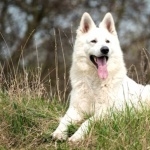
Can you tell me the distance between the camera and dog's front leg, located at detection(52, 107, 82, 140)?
17.7 feet

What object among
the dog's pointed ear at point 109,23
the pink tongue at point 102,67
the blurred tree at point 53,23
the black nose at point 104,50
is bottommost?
the blurred tree at point 53,23

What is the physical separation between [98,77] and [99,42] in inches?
17.5

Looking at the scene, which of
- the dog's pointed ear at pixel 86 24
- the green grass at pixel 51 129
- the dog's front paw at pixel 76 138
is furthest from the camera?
the dog's pointed ear at pixel 86 24

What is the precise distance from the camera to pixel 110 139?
4.95 m

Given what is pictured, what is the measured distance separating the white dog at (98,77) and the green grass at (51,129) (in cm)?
29

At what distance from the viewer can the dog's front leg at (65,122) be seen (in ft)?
17.7

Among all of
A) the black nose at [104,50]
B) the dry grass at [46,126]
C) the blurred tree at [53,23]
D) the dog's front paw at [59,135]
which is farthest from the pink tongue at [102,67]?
the blurred tree at [53,23]

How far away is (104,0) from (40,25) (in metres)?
2.39

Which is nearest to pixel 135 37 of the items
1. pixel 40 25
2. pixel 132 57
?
pixel 132 57

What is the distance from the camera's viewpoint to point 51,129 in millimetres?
5672

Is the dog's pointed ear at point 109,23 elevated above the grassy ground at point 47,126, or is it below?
above

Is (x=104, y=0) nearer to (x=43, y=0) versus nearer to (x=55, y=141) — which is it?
(x=43, y=0)

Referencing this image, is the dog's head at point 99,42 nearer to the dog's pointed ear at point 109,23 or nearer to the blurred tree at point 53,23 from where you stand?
the dog's pointed ear at point 109,23

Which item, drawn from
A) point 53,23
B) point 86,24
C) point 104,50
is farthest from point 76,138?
point 53,23
